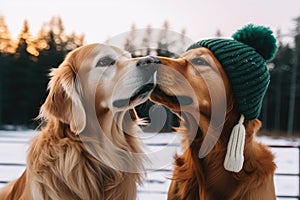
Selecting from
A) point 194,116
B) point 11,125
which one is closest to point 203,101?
point 194,116

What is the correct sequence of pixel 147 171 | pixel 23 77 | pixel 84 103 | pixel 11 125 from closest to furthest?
pixel 84 103 < pixel 147 171 < pixel 11 125 < pixel 23 77

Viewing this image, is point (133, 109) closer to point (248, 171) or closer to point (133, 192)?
point (133, 192)

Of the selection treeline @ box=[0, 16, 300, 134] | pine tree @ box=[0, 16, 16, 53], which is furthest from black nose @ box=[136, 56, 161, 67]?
pine tree @ box=[0, 16, 16, 53]

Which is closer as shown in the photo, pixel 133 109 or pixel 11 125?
pixel 133 109

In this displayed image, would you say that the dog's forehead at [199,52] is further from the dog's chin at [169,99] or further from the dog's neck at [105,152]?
the dog's neck at [105,152]

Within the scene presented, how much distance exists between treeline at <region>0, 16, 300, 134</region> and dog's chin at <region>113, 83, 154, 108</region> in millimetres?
200

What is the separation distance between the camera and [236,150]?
198 centimetres

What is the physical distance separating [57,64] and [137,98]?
2.69 feet

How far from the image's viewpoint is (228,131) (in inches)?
82.0

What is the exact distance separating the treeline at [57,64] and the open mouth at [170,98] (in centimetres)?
Result: 18

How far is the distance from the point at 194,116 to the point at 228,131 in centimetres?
19

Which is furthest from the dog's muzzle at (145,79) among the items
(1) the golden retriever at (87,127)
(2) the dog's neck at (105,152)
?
(2) the dog's neck at (105,152)

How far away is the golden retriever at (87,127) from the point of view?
189cm

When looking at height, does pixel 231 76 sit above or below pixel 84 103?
above
